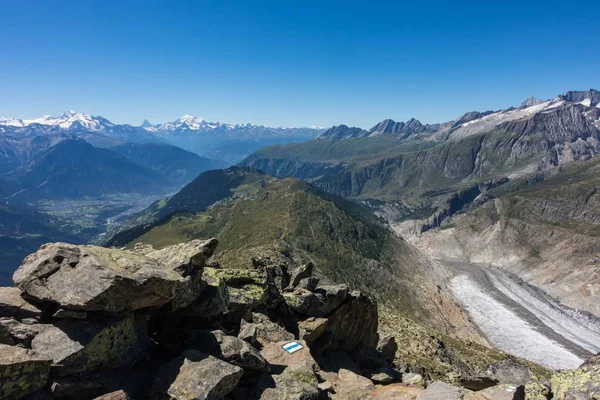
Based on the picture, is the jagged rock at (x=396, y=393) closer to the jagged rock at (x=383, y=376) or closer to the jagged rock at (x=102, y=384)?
the jagged rock at (x=383, y=376)

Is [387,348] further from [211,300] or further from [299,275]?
[211,300]

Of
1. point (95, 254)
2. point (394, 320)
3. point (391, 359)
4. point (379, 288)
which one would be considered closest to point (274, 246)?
point (379, 288)

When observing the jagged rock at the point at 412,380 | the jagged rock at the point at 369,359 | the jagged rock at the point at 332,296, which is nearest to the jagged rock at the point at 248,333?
the jagged rock at the point at 332,296

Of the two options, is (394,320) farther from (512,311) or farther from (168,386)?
(512,311)

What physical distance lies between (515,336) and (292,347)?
164637 millimetres

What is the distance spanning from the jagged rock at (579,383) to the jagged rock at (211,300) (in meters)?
20.2

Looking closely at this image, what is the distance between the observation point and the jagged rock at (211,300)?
81.8 feet

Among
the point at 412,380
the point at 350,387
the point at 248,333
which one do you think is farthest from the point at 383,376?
the point at 248,333

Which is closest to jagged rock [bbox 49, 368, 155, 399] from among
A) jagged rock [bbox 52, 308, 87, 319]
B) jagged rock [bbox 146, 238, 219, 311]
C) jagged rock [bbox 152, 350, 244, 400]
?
jagged rock [bbox 152, 350, 244, 400]

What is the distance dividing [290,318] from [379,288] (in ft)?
414

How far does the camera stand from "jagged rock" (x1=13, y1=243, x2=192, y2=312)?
1853 cm

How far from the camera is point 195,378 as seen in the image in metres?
18.8

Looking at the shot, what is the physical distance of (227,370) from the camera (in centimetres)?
1944

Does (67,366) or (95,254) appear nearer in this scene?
(67,366)
